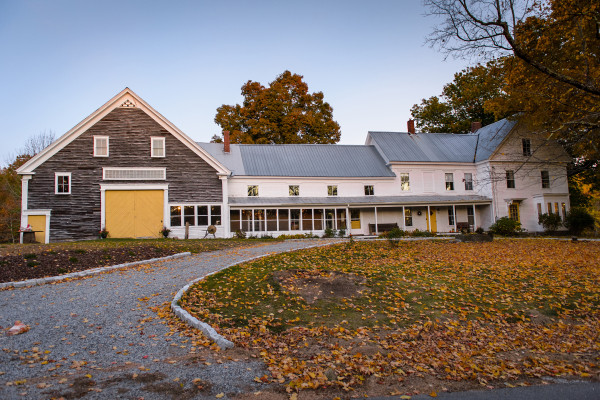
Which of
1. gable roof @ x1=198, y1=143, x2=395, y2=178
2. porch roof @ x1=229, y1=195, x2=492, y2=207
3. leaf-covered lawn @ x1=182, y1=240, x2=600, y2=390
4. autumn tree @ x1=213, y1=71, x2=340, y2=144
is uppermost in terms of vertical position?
autumn tree @ x1=213, y1=71, x2=340, y2=144

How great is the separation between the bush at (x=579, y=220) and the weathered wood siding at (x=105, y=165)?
2522 centimetres

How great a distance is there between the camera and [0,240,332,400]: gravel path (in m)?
4.47

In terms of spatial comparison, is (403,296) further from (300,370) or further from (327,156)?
(327,156)

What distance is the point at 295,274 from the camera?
33.4 feet

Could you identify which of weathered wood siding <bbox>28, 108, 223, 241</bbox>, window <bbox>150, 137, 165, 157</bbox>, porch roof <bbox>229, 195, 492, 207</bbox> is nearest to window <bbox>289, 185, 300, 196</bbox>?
porch roof <bbox>229, 195, 492, 207</bbox>

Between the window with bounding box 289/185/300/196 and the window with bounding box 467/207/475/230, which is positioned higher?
the window with bounding box 289/185/300/196

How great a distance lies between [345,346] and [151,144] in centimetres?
2178

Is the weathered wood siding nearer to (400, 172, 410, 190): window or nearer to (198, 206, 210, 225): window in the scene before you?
(198, 206, 210, 225): window

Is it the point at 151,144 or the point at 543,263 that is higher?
the point at 151,144

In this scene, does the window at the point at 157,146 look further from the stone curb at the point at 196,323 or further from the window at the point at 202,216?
the stone curb at the point at 196,323

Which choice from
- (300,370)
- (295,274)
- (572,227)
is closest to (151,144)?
(295,274)

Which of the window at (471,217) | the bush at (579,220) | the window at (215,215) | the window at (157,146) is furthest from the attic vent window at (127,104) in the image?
the bush at (579,220)

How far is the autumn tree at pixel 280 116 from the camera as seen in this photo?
38.3 metres

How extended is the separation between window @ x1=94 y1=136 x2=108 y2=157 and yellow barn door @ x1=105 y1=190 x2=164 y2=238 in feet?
7.71
